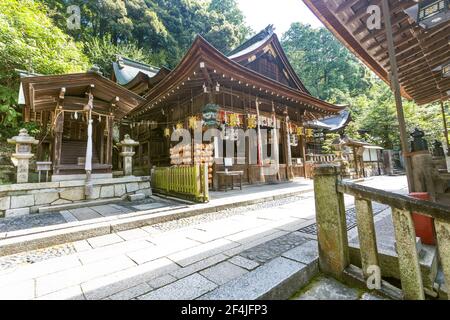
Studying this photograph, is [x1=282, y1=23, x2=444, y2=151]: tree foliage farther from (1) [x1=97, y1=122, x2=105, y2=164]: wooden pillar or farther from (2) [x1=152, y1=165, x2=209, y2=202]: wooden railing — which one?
(1) [x1=97, y1=122, x2=105, y2=164]: wooden pillar

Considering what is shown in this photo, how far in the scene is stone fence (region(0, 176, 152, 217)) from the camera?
18.3 feet

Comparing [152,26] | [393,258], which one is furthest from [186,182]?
[152,26]

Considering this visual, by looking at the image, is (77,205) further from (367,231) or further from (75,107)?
(367,231)

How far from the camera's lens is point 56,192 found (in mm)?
6324

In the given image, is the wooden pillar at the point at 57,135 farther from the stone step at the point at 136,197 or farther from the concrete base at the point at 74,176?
the stone step at the point at 136,197

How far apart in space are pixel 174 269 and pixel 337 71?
41.5 metres

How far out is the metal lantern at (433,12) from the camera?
10.1ft

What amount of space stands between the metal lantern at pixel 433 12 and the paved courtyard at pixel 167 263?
148 inches

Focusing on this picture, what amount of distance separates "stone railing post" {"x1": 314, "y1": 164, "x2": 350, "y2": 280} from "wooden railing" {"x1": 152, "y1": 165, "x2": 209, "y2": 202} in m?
3.67

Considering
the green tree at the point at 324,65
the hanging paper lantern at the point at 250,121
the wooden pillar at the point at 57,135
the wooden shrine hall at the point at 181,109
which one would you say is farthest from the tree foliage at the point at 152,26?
the hanging paper lantern at the point at 250,121

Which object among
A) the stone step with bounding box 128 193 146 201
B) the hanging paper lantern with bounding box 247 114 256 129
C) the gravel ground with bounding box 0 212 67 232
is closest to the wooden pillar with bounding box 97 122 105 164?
the stone step with bounding box 128 193 146 201

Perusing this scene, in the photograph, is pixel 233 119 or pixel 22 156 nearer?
pixel 22 156

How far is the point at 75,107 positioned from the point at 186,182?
15.8 ft
